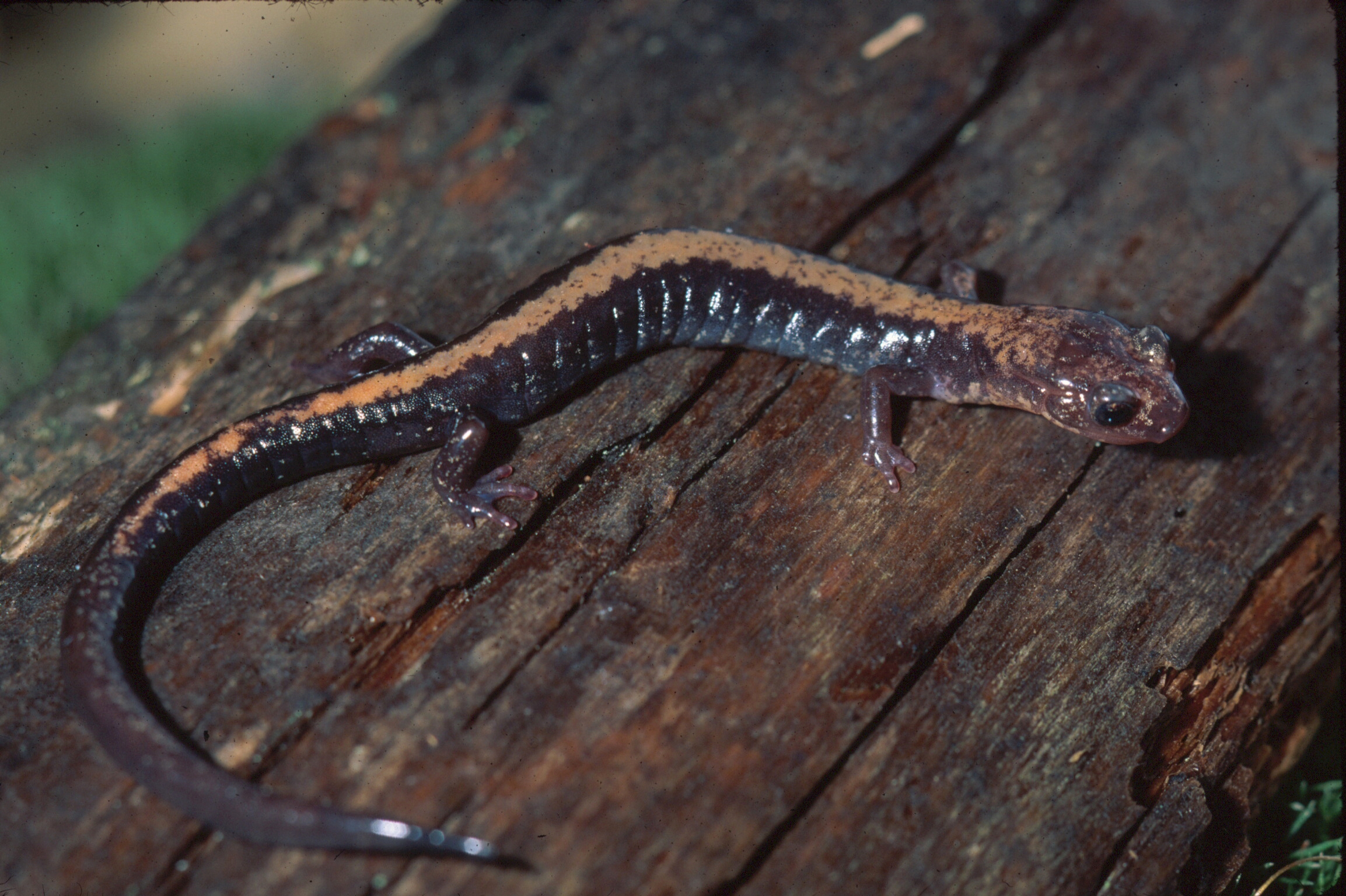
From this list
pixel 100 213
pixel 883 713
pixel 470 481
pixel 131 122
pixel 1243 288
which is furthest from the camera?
pixel 131 122

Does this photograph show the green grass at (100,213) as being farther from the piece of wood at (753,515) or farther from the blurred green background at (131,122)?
the piece of wood at (753,515)

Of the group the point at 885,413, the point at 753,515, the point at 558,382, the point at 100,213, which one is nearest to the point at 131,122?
the point at 100,213

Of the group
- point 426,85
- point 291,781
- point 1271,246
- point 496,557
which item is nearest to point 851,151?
point 1271,246

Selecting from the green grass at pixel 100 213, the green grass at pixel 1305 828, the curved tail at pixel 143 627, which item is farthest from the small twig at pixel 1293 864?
the green grass at pixel 100 213

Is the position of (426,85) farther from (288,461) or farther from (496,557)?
(496,557)

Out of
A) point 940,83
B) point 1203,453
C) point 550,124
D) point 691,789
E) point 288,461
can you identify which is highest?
point 550,124

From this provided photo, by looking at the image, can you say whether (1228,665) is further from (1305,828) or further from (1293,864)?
(1305,828)

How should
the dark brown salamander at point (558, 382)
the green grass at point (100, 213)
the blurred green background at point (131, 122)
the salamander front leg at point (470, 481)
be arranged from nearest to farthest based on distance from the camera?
the dark brown salamander at point (558, 382), the salamander front leg at point (470, 481), the green grass at point (100, 213), the blurred green background at point (131, 122)
